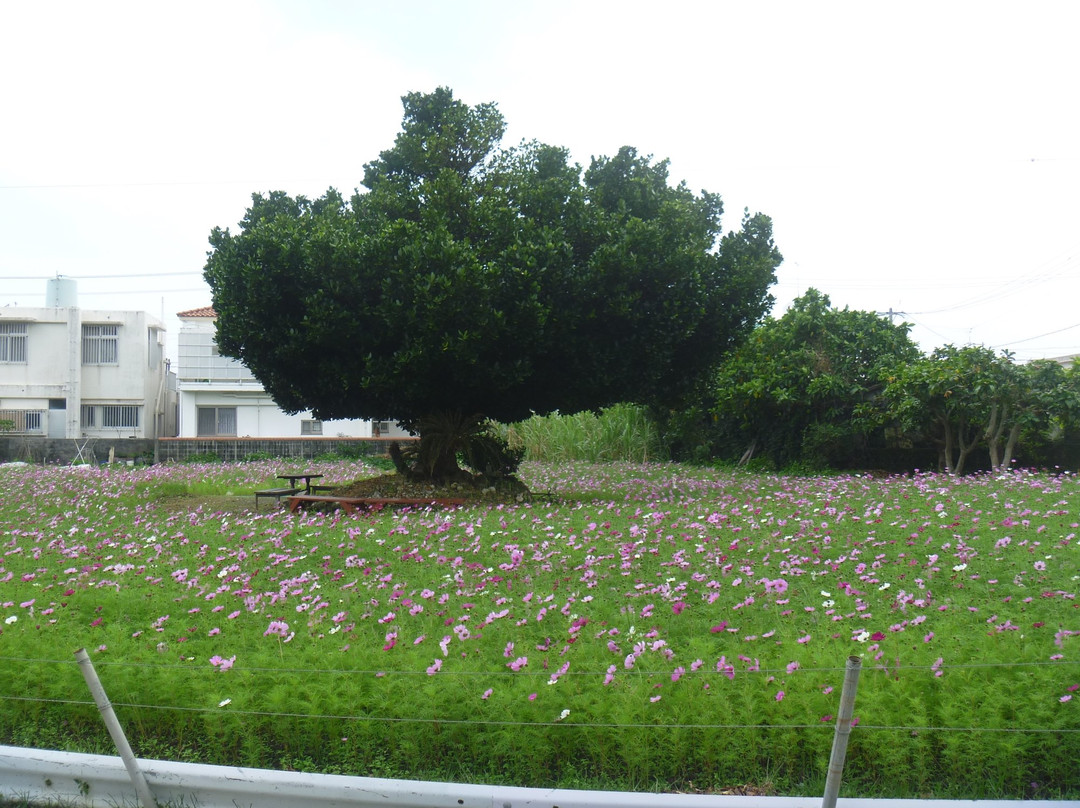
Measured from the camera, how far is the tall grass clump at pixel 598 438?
2478 cm

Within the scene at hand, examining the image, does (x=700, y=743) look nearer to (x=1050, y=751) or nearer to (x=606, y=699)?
(x=606, y=699)

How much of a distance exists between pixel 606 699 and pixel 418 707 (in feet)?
2.91

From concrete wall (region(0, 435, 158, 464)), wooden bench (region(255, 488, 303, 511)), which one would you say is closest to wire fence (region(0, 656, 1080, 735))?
wooden bench (region(255, 488, 303, 511))

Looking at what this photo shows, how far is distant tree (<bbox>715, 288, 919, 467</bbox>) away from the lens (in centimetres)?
1812

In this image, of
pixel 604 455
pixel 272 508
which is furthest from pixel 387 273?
pixel 604 455

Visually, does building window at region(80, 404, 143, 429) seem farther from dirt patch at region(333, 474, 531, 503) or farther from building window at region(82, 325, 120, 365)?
dirt patch at region(333, 474, 531, 503)

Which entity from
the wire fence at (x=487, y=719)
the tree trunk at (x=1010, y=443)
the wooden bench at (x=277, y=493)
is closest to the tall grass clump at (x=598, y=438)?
the tree trunk at (x=1010, y=443)

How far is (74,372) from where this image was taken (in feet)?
102

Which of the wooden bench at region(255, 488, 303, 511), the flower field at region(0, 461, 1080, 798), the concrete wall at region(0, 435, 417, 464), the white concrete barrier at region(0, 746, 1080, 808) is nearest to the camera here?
the white concrete barrier at region(0, 746, 1080, 808)

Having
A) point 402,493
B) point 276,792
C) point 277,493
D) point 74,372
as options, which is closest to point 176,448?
point 74,372

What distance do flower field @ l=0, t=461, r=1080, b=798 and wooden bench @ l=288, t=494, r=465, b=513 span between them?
8.49 ft

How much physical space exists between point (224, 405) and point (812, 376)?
22220mm

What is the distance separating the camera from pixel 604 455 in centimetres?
2497

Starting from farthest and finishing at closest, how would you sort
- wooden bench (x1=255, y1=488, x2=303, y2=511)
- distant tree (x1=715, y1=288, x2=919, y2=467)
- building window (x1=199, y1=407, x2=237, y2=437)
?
1. building window (x1=199, y1=407, x2=237, y2=437)
2. distant tree (x1=715, y1=288, x2=919, y2=467)
3. wooden bench (x1=255, y1=488, x2=303, y2=511)
